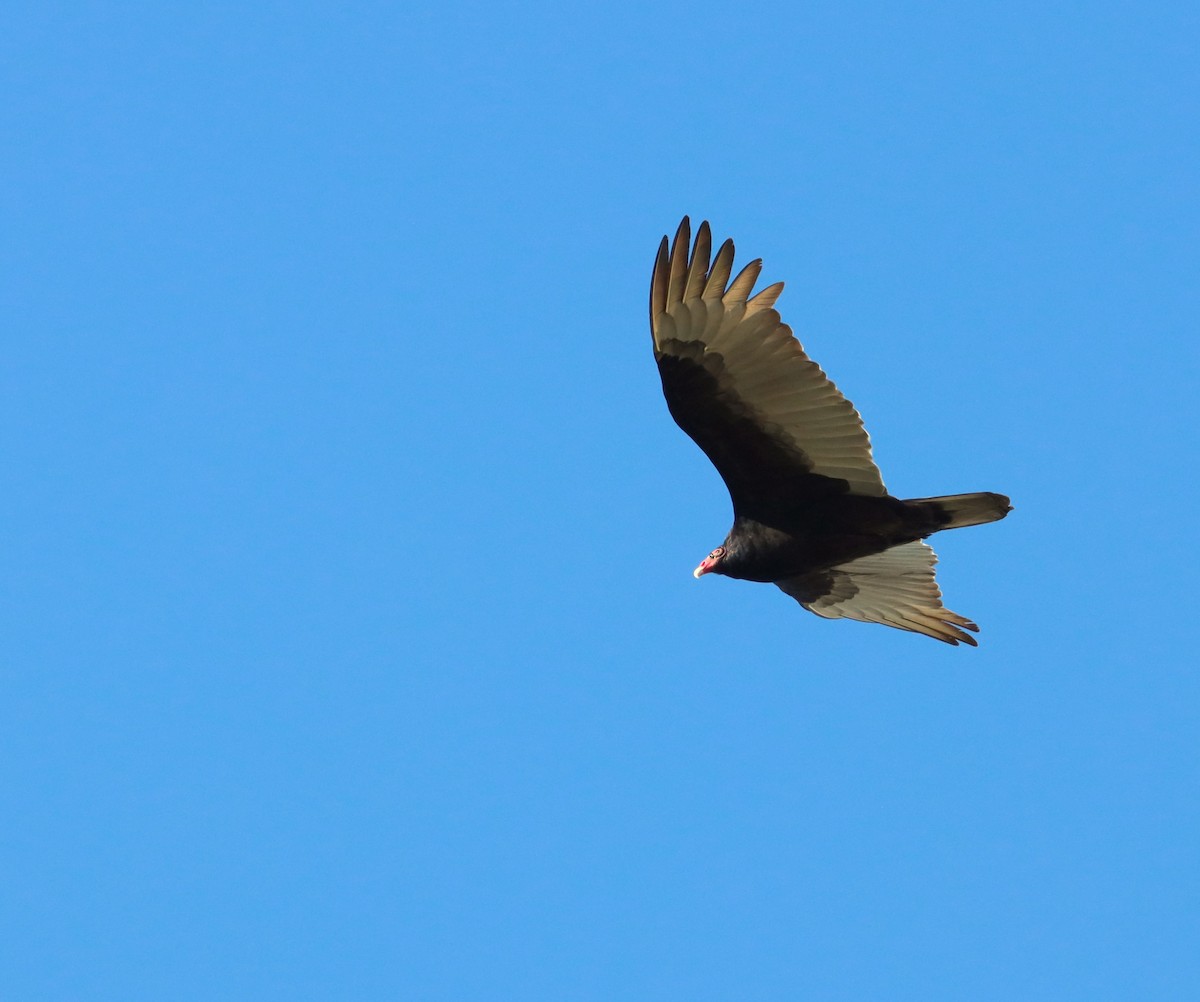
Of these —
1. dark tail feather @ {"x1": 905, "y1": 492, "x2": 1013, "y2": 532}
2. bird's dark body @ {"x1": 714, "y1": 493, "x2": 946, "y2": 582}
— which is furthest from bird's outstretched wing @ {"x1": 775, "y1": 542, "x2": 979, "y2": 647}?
dark tail feather @ {"x1": 905, "y1": 492, "x2": 1013, "y2": 532}

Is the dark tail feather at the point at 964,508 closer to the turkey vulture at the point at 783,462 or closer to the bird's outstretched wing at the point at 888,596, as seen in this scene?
the turkey vulture at the point at 783,462

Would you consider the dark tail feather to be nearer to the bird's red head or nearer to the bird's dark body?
the bird's dark body

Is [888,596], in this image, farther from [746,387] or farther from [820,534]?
[746,387]

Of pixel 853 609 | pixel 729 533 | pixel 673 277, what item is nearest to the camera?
pixel 673 277

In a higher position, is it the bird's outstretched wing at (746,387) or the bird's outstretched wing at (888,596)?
the bird's outstretched wing at (746,387)

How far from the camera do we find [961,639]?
33.6 feet

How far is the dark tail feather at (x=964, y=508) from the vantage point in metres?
8.81

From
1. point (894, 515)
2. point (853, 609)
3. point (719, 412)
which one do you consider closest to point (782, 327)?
point (719, 412)

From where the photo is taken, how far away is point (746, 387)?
8.66 m

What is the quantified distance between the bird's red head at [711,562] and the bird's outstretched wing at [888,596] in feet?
2.12

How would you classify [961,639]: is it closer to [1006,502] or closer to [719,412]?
[1006,502]

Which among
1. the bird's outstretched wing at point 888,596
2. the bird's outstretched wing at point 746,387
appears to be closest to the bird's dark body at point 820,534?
the bird's outstretched wing at point 746,387

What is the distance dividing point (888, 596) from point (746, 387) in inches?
95.4

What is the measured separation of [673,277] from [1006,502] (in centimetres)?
245
